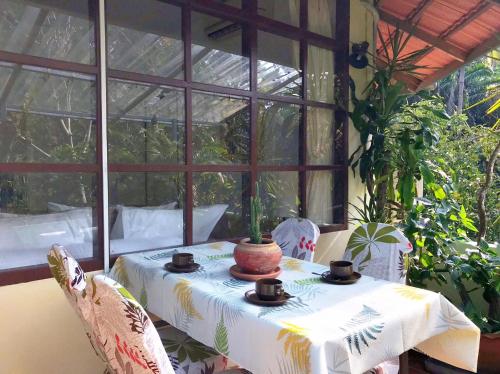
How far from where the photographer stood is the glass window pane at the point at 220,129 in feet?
8.64

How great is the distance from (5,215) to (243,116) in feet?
5.16

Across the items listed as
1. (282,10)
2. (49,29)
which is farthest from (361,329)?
(282,10)

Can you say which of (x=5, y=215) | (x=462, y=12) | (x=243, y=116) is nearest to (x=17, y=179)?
(x=5, y=215)

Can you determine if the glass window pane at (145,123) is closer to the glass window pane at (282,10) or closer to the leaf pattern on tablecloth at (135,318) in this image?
the glass window pane at (282,10)

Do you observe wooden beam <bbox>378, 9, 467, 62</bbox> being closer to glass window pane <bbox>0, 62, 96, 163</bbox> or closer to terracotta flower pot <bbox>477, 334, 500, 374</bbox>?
terracotta flower pot <bbox>477, 334, 500, 374</bbox>

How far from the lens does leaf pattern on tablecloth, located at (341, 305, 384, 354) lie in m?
1.18

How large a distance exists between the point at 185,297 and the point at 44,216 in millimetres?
976

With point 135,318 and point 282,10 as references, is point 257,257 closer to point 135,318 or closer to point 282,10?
point 135,318

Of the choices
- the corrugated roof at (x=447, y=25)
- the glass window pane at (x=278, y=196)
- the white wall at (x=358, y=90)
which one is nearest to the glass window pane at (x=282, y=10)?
the white wall at (x=358, y=90)

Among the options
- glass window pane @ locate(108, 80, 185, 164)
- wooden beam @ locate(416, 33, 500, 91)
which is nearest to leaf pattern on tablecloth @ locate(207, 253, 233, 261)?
glass window pane @ locate(108, 80, 185, 164)

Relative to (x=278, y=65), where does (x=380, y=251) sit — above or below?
below

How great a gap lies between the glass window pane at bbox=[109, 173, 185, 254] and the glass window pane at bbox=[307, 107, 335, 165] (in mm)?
1237

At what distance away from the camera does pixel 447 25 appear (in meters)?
3.61

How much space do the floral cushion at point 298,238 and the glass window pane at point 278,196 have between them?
1.49 feet
